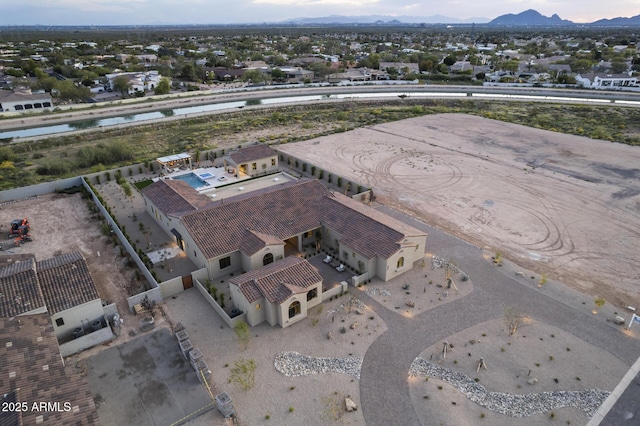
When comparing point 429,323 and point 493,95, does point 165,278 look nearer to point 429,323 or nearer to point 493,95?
point 429,323

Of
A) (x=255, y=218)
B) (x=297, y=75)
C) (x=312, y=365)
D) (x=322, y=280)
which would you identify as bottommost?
(x=312, y=365)

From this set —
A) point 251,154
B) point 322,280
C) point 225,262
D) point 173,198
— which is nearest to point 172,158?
point 251,154

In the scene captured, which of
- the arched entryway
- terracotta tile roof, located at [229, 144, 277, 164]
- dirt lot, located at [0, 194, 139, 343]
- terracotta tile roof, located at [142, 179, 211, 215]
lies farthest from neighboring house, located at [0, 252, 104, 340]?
terracotta tile roof, located at [229, 144, 277, 164]

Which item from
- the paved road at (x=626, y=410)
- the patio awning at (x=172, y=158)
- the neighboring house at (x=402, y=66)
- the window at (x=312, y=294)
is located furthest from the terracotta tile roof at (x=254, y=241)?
the neighboring house at (x=402, y=66)

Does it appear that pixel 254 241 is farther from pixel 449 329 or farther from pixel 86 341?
pixel 449 329

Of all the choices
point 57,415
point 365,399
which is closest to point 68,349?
point 57,415

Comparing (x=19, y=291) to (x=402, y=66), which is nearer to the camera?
(x=19, y=291)

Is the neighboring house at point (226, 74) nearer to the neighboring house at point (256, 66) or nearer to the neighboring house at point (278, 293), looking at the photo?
the neighboring house at point (256, 66)
